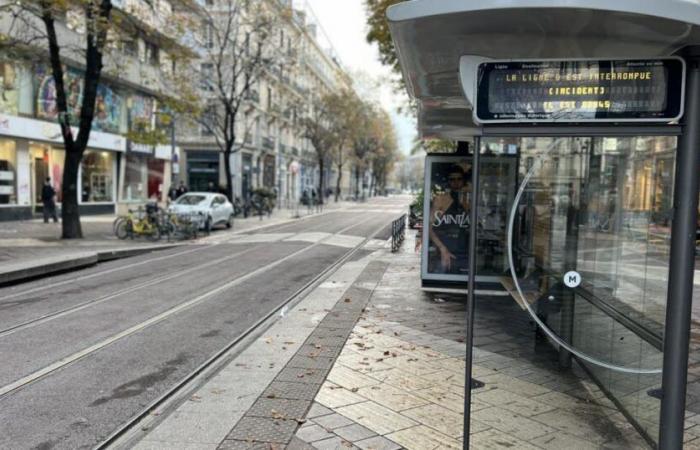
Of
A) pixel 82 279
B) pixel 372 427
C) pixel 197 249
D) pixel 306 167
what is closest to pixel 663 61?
pixel 372 427

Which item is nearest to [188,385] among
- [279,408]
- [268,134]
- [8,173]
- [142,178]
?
[279,408]

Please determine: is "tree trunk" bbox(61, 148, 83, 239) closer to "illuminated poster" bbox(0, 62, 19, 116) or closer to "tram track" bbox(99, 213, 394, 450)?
"illuminated poster" bbox(0, 62, 19, 116)

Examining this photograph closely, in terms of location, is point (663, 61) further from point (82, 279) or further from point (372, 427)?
point (82, 279)

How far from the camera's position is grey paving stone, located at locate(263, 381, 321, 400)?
4.93 meters

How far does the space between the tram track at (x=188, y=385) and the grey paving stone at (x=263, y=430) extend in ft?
2.30

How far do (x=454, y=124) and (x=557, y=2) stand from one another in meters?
4.46

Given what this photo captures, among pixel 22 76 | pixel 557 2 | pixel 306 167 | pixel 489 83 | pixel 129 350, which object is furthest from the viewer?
pixel 306 167

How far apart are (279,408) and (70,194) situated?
15.9 metres

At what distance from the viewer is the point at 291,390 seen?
5086 mm

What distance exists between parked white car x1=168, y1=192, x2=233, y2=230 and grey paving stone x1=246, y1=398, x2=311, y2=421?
18.3 metres

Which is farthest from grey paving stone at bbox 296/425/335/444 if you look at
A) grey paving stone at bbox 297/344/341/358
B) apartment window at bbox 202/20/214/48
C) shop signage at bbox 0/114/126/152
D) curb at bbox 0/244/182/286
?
apartment window at bbox 202/20/214/48

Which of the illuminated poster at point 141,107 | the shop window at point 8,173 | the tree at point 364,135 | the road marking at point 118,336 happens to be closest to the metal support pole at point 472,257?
the road marking at point 118,336

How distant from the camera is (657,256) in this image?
3.66m

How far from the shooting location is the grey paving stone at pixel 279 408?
454 centimetres
